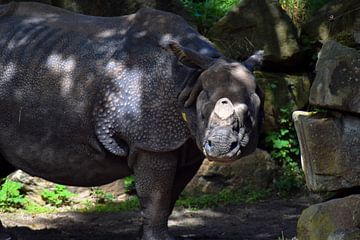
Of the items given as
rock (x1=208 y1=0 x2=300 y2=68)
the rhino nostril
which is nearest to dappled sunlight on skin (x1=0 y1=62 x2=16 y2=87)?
the rhino nostril

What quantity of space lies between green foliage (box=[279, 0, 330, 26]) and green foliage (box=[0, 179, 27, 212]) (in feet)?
14.5

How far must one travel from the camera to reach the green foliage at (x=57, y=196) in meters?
10.2

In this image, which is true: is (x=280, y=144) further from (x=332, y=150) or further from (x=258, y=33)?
(x=332, y=150)

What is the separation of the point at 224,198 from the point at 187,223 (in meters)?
1.21

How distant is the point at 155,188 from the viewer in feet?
23.1

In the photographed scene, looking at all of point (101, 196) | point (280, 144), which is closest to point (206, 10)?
point (280, 144)

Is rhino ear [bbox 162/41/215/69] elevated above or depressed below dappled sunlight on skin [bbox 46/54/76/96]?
above

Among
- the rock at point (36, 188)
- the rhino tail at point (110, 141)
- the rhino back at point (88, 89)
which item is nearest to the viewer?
the rhino back at point (88, 89)

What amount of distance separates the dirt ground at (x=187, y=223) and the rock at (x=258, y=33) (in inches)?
75.7

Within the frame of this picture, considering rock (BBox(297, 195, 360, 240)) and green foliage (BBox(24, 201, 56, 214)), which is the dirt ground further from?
rock (BBox(297, 195, 360, 240))

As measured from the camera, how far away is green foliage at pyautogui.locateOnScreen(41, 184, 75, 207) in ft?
33.3

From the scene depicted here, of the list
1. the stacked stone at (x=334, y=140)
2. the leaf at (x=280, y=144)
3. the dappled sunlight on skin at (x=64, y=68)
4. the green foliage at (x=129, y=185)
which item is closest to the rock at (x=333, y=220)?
the stacked stone at (x=334, y=140)

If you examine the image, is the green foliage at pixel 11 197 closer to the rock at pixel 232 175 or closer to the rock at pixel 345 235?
the rock at pixel 232 175

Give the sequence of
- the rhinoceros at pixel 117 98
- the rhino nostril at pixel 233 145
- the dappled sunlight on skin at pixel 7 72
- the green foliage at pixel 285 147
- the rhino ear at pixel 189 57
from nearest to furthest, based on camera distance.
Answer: the rhino nostril at pixel 233 145, the rhino ear at pixel 189 57, the rhinoceros at pixel 117 98, the dappled sunlight on skin at pixel 7 72, the green foliage at pixel 285 147
